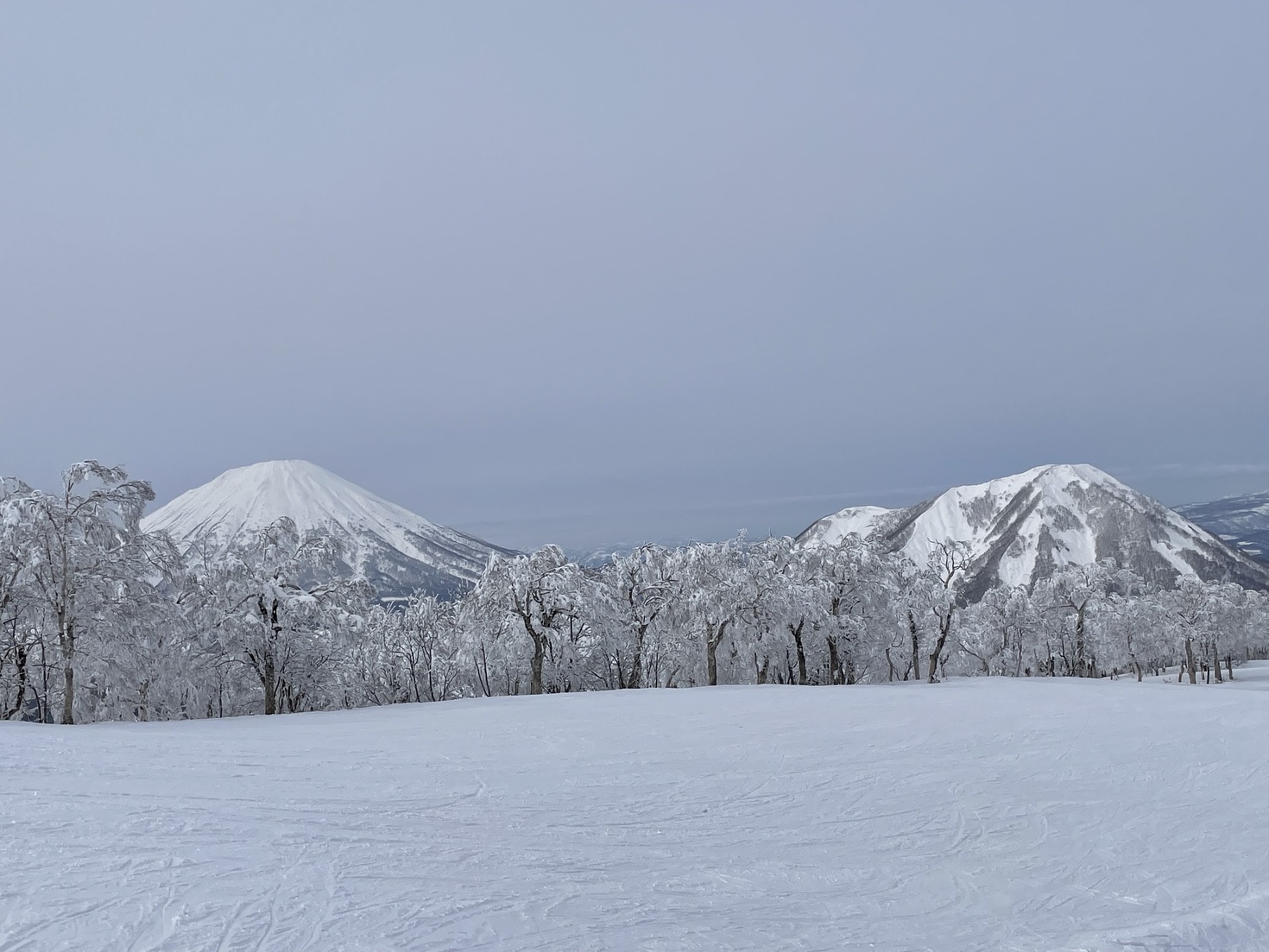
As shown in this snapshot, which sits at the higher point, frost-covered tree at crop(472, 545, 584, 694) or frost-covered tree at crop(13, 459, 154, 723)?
frost-covered tree at crop(13, 459, 154, 723)

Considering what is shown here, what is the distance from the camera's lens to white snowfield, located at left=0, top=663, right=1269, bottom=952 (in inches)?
241

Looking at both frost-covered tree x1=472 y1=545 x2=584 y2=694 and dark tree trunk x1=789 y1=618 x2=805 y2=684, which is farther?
dark tree trunk x1=789 y1=618 x2=805 y2=684

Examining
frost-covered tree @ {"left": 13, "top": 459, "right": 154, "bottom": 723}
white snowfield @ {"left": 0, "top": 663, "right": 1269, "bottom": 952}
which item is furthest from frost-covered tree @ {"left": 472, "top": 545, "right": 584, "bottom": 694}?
white snowfield @ {"left": 0, "top": 663, "right": 1269, "bottom": 952}

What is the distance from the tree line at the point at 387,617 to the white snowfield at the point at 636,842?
229 inches

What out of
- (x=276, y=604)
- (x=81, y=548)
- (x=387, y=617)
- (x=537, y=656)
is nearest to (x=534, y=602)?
(x=537, y=656)

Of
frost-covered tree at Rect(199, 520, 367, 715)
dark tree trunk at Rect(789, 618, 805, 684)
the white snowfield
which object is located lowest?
dark tree trunk at Rect(789, 618, 805, 684)

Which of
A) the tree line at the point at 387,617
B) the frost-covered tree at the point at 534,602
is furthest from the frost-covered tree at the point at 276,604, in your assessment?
the frost-covered tree at the point at 534,602

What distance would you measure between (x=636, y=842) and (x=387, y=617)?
48128 mm

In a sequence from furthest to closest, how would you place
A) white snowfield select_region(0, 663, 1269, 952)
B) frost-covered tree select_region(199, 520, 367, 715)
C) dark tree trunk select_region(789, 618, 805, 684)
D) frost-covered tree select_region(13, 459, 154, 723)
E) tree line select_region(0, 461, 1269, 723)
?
dark tree trunk select_region(789, 618, 805, 684) < frost-covered tree select_region(199, 520, 367, 715) < tree line select_region(0, 461, 1269, 723) < frost-covered tree select_region(13, 459, 154, 723) < white snowfield select_region(0, 663, 1269, 952)

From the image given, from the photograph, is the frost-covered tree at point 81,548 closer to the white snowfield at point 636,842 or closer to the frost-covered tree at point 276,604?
the frost-covered tree at point 276,604

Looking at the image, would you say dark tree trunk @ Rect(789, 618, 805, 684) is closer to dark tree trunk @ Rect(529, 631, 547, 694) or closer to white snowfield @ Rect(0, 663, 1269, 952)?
dark tree trunk @ Rect(529, 631, 547, 694)

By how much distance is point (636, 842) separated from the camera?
8.30 metres

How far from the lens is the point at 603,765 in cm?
1203

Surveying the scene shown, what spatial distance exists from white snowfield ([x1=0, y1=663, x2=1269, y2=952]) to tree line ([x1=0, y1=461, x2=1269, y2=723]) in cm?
581
